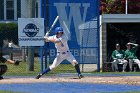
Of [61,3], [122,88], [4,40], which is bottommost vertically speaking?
[122,88]

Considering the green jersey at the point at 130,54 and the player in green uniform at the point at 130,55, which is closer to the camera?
the player in green uniform at the point at 130,55

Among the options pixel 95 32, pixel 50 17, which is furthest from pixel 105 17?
pixel 50 17

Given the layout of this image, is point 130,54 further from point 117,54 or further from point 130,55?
point 117,54

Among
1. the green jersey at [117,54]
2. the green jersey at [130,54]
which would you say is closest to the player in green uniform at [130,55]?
the green jersey at [130,54]

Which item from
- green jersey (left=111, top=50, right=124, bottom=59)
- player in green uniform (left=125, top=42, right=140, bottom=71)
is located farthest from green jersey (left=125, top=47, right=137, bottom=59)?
green jersey (left=111, top=50, right=124, bottom=59)

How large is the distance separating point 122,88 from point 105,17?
384 inches

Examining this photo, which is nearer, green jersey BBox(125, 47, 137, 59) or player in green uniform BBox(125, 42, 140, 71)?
player in green uniform BBox(125, 42, 140, 71)

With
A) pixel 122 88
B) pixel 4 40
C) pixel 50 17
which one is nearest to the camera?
pixel 122 88

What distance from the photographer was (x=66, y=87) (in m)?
15.3

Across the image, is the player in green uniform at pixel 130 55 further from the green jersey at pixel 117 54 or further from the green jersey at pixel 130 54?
the green jersey at pixel 117 54

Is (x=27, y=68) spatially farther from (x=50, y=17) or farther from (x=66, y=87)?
(x=66, y=87)

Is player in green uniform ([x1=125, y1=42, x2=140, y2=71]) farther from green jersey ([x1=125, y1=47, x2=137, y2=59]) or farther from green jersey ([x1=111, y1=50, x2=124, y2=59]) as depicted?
green jersey ([x1=111, y1=50, x2=124, y2=59])

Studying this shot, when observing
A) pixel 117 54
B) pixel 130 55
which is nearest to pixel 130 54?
pixel 130 55

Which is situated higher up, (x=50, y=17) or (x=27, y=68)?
(x=50, y=17)
